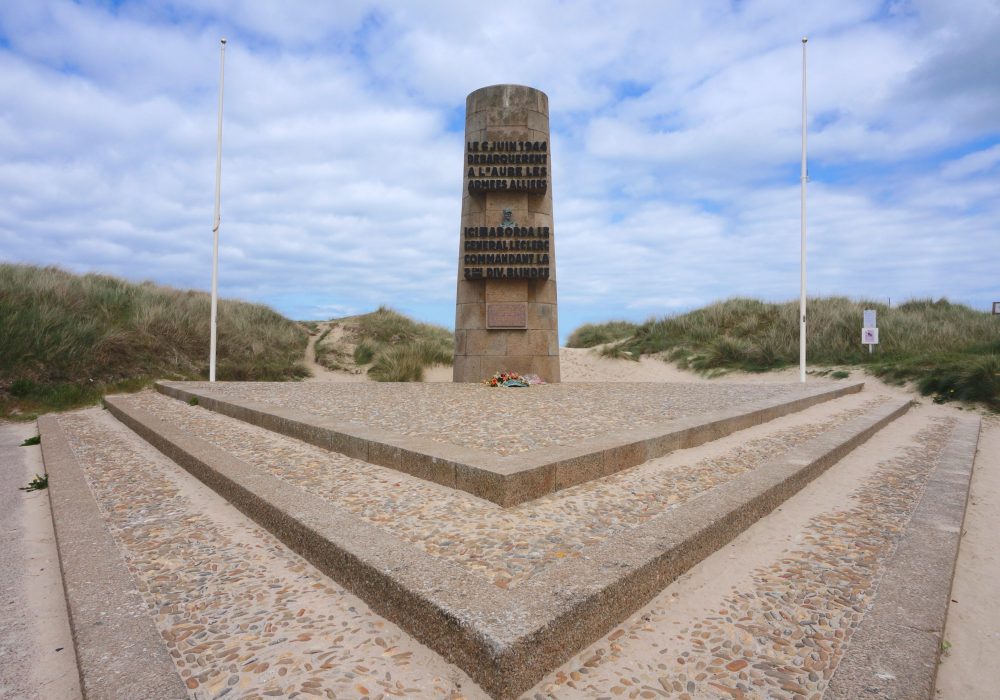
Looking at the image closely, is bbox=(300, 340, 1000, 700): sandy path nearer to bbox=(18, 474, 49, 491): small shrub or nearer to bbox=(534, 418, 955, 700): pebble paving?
bbox=(534, 418, 955, 700): pebble paving

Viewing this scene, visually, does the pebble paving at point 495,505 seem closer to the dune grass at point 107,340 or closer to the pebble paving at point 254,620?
the pebble paving at point 254,620

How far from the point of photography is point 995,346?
498 inches

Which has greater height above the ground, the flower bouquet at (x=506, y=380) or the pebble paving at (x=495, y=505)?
the flower bouquet at (x=506, y=380)

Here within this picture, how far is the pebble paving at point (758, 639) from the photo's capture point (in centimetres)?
200

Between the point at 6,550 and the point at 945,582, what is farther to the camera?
the point at 6,550

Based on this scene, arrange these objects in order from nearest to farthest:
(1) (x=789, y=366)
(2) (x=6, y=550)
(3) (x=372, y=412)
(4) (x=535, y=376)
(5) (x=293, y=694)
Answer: (5) (x=293, y=694) → (2) (x=6, y=550) → (3) (x=372, y=412) → (4) (x=535, y=376) → (1) (x=789, y=366)

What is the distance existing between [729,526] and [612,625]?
4.11 ft

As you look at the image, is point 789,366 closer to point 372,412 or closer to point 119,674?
point 372,412

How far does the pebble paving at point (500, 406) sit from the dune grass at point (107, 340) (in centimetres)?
286

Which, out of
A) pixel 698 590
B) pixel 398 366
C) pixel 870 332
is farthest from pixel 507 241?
pixel 870 332

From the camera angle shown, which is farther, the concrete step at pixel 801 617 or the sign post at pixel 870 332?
the sign post at pixel 870 332

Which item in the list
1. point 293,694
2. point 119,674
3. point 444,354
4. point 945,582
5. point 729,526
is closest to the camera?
point 293,694

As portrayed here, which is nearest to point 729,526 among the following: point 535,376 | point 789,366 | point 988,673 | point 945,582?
point 945,582

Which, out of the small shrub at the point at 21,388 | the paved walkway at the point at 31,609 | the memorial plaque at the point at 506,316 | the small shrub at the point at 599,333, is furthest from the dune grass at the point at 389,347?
the paved walkway at the point at 31,609
